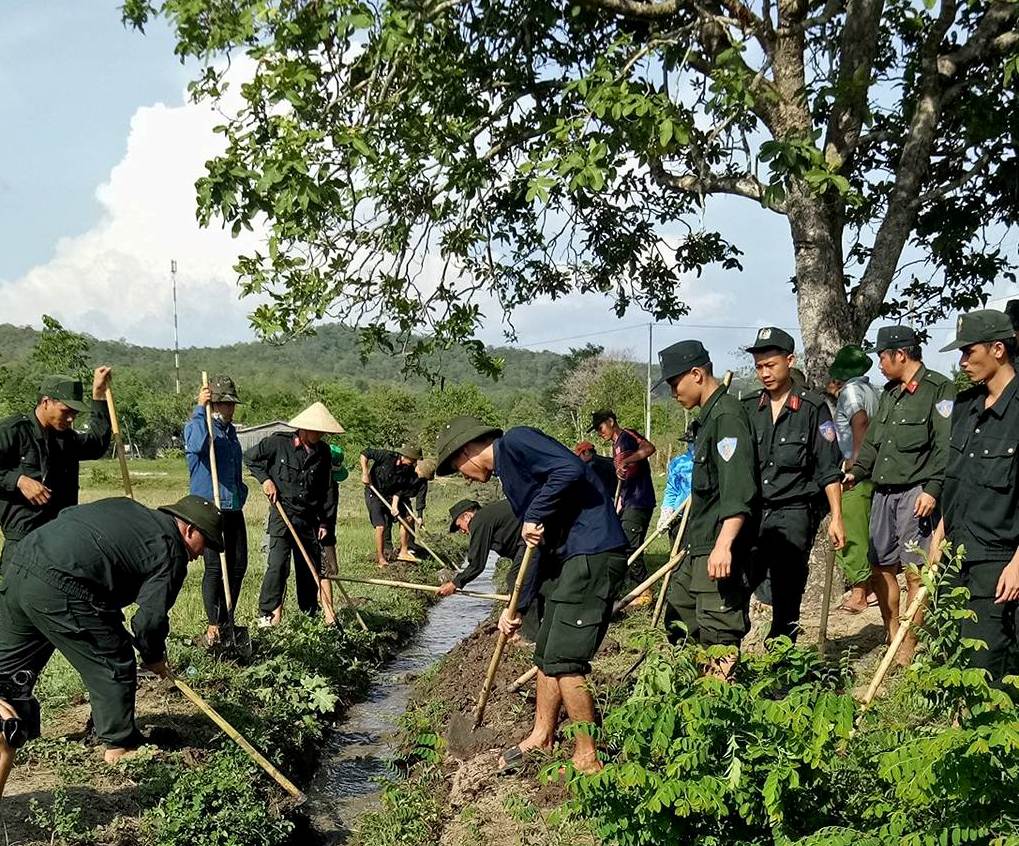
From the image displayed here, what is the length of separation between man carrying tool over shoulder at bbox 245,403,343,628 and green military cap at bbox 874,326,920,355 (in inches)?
171

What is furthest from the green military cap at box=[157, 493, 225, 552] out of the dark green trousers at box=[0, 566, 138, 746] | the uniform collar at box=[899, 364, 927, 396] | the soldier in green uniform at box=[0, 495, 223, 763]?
the uniform collar at box=[899, 364, 927, 396]

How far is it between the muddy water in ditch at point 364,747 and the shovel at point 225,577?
95 cm

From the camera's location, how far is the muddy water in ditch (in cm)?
582

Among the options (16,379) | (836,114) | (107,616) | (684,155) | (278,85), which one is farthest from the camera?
(16,379)

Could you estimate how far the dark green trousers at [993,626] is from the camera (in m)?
4.04

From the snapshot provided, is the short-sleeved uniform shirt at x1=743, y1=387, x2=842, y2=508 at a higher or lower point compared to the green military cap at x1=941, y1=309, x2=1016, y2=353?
lower

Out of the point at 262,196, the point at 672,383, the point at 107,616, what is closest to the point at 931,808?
the point at 672,383

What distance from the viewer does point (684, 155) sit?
31.3ft

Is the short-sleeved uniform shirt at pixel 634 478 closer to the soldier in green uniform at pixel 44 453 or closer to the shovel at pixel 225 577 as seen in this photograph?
the shovel at pixel 225 577

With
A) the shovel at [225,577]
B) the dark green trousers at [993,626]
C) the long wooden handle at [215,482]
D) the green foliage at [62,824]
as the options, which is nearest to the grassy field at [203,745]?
the green foliage at [62,824]

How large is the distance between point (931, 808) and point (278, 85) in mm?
6118

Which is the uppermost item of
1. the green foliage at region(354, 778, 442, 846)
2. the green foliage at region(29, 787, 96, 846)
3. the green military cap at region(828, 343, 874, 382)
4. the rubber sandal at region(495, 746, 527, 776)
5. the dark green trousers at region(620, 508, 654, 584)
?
the green military cap at region(828, 343, 874, 382)

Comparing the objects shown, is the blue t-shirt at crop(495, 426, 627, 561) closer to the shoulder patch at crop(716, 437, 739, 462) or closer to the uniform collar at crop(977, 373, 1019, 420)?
the shoulder patch at crop(716, 437, 739, 462)

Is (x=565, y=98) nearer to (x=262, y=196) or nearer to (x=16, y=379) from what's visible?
(x=262, y=196)
